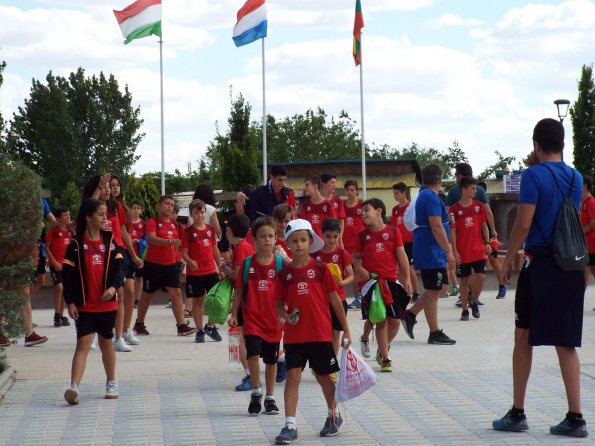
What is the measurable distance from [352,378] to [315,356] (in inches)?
12.5

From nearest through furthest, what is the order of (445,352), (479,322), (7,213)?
(7,213) → (445,352) → (479,322)

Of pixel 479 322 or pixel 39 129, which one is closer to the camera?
pixel 479 322

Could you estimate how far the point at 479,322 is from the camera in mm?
15430

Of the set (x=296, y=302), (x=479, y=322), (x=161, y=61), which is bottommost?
(x=479, y=322)

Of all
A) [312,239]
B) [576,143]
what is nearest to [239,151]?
[576,143]

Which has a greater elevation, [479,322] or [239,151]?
[239,151]

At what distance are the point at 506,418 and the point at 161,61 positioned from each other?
2604cm

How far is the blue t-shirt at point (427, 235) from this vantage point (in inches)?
517

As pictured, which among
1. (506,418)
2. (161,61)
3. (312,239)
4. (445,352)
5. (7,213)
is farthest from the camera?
(161,61)

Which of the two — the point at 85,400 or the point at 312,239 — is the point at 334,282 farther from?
the point at 85,400

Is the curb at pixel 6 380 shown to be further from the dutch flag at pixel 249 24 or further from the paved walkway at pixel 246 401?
the dutch flag at pixel 249 24

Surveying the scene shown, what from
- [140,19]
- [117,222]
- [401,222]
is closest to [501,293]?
[401,222]

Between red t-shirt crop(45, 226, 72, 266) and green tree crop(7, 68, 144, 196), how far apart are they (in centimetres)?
6372

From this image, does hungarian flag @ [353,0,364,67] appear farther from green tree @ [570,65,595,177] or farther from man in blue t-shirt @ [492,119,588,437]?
man in blue t-shirt @ [492,119,588,437]
